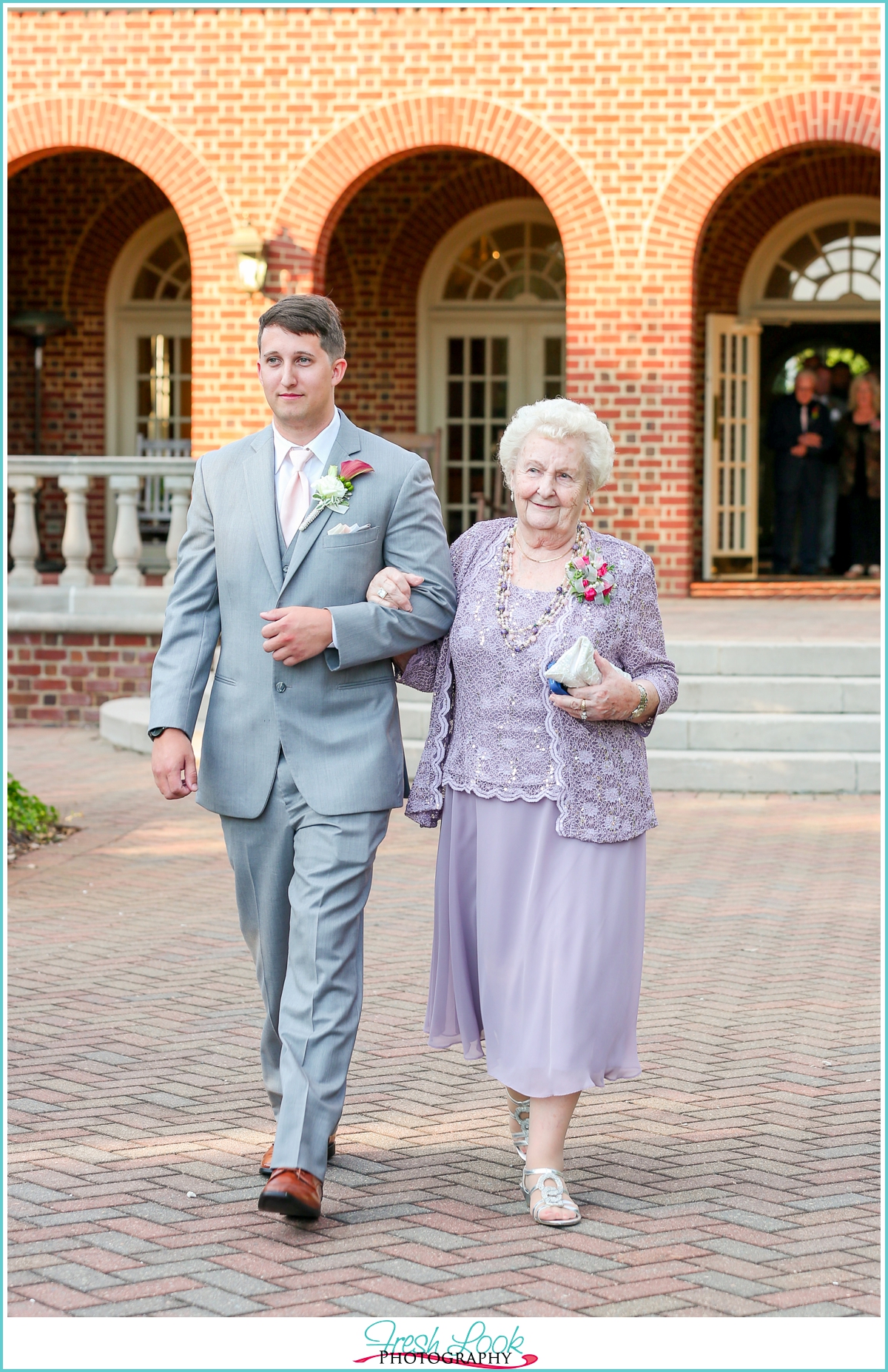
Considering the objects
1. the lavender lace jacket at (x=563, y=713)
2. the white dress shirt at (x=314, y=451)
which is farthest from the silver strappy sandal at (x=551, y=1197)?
the white dress shirt at (x=314, y=451)

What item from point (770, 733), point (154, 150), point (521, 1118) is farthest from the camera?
point (154, 150)

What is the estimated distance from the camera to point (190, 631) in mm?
3953

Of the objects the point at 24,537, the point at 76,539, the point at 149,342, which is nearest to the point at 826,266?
the point at 149,342

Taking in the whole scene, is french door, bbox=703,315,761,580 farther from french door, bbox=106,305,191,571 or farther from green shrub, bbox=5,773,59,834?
green shrub, bbox=5,773,59,834

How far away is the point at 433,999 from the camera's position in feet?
13.4

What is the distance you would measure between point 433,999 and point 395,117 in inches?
437

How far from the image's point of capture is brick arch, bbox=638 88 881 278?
13.6m

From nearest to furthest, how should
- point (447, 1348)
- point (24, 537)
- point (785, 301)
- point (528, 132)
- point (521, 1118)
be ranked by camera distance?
point (447, 1348), point (521, 1118), point (24, 537), point (528, 132), point (785, 301)

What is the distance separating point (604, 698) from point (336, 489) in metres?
0.75

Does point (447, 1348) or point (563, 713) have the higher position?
point (563, 713)

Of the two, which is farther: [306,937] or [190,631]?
[190,631]

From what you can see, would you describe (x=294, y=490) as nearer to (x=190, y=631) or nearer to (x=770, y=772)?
(x=190, y=631)

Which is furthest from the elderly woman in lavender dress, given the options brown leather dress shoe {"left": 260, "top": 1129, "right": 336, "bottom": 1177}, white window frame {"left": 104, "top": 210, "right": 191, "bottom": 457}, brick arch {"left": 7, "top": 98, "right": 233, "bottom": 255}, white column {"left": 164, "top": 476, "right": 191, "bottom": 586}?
white window frame {"left": 104, "top": 210, "right": 191, "bottom": 457}

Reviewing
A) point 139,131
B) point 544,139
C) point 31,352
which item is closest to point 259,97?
point 139,131
